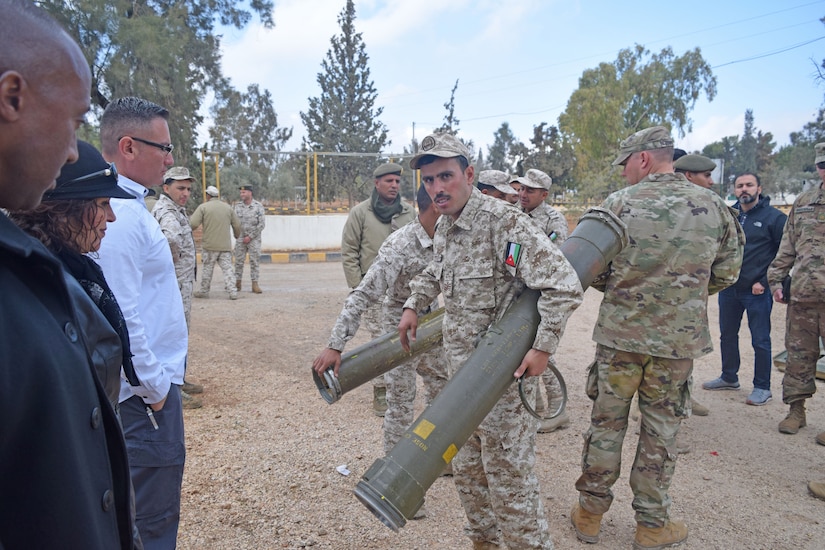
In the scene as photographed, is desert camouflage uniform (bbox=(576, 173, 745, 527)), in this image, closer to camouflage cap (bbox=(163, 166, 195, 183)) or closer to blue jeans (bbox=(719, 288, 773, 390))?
blue jeans (bbox=(719, 288, 773, 390))

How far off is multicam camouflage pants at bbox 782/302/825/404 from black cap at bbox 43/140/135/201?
5417 millimetres

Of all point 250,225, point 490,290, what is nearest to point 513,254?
point 490,290

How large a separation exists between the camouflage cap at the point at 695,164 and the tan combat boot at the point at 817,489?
2.63 meters

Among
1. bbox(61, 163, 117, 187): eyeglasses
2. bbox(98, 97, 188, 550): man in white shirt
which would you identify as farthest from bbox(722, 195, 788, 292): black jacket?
bbox(61, 163, 117, 187): eyeglasses

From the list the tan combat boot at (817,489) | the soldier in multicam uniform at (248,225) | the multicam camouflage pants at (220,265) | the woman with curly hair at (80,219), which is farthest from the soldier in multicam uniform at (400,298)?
the soldier in multicam uniform at (248,225)

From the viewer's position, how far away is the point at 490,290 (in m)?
2.72

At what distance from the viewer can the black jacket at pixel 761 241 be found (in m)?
5.67

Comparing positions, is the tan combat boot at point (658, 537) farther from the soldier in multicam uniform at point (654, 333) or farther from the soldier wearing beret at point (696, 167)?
the soldier wearing beret at point (696, 167)

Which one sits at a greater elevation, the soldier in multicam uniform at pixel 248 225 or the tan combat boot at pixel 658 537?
the soldier in multicam uniform at pixel 248 225

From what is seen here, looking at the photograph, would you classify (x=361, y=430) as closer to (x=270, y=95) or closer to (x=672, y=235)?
(x=672, y=235)

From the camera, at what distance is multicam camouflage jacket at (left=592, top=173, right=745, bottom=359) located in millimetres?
3242

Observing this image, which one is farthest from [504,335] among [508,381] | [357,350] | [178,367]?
[178,367]

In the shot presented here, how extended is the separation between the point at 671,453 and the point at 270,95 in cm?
5128

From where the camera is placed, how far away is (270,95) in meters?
49.4
